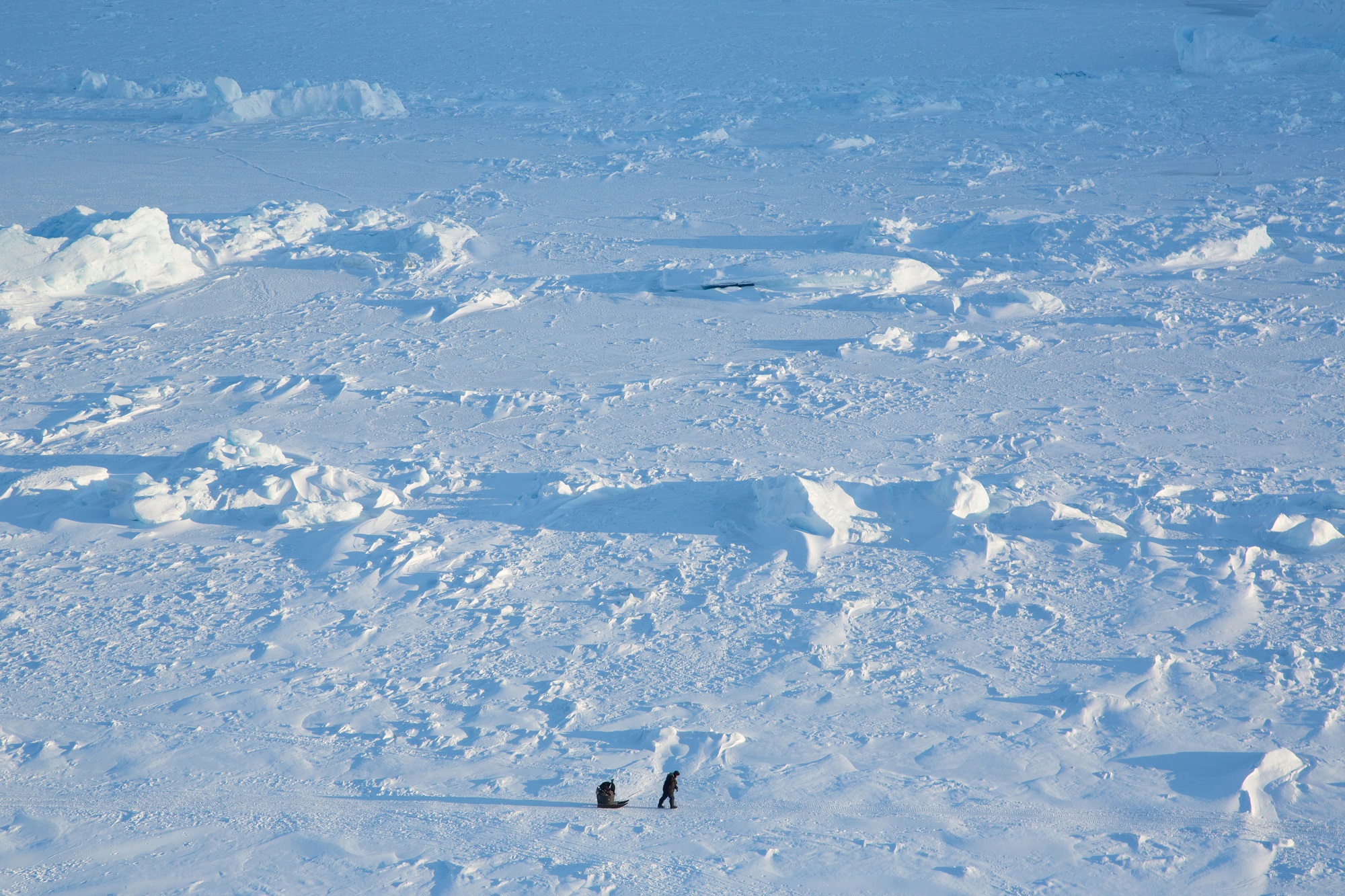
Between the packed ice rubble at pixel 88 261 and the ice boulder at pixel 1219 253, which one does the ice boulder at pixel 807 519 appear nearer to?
the ice boulder at pixel 1219 253

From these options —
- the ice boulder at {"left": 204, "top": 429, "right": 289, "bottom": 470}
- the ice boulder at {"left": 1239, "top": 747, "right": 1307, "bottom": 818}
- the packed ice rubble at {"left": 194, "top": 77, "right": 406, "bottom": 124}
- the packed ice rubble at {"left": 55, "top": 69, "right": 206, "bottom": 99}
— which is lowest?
the ice boulder at {"left": 1239, "top": 747, "right": 1307, "bottom": 818}

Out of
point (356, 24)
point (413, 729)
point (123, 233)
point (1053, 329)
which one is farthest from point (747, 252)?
point (356, 24)

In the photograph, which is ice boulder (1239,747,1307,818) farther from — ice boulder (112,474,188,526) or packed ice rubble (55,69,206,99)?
packed ice rubble (55,69,206,99)

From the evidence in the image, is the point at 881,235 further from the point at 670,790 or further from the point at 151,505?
the point at 670,790

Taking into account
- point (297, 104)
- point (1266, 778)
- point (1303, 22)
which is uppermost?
point (297, 104)

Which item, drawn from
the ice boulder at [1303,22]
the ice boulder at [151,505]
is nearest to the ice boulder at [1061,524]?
the ice boulder at [151,505]

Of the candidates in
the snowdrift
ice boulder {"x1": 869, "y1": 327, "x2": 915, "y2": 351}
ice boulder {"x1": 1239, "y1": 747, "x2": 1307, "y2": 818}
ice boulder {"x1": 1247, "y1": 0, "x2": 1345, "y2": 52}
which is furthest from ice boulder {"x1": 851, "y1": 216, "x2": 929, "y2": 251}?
ice boulder {"x1": 1247, "y1": 0, "x2": 1345, "y2": 52}

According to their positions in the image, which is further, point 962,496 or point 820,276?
point 820,276

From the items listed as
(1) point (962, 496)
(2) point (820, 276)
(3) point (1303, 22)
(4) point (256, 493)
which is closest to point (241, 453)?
(4) point (256, 493)
